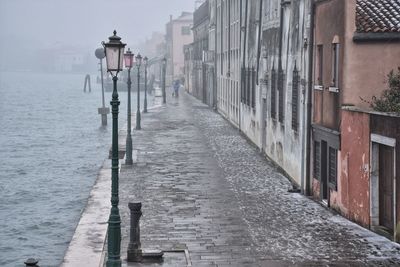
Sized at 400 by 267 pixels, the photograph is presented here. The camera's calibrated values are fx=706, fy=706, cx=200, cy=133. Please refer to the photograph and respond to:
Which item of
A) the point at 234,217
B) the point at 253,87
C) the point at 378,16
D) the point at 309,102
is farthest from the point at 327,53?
the point at 253,87

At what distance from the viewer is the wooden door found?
15.2 meters

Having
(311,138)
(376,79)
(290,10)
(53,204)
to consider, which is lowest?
(53,204)

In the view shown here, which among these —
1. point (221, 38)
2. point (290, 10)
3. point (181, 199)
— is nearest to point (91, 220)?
point (181, 199)

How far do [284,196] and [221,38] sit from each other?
109 feet

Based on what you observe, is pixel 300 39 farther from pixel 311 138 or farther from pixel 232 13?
pixel 232 13

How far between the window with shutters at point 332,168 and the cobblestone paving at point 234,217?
2.55 feet


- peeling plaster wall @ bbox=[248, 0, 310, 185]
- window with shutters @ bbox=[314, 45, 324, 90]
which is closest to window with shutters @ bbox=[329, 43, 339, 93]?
window with shutters @ bbox=[314, 45, 324, 90]

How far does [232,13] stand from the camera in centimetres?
4562

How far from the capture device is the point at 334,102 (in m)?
18.4

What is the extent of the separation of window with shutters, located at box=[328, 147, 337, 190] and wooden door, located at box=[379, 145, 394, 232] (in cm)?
277

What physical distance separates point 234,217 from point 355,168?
11.0ft

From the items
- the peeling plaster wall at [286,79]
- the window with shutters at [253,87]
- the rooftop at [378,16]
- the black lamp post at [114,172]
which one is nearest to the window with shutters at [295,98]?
the peeling plaster wall at [286,79]

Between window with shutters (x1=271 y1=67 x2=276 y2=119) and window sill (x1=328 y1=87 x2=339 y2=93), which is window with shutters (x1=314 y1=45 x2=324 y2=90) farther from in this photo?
window with shutters (x1=271 y1=67 x2=276 y2=119)

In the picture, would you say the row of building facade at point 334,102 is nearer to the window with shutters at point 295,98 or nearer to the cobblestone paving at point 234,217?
the window with shutters at point 295,98
